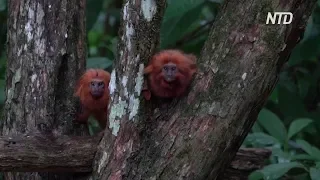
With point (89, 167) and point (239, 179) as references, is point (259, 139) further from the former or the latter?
point (89, 167)

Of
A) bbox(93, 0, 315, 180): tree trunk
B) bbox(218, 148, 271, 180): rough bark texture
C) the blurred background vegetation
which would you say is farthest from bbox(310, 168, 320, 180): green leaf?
bbox(93, 0, 315, 180): tree trunk

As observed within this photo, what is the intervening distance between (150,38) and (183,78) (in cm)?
19

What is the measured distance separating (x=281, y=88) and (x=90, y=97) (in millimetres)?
1673

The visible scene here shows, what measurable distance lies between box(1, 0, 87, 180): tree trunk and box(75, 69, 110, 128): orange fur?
0.17 feet

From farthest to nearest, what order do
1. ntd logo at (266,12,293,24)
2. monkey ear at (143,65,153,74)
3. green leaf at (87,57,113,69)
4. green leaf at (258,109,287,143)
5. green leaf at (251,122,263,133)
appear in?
green leaf at (251,122,263,133) < green leaf at (87,57,113,69) < green leaf at (258,109,287,143) < monkey ear at (143,65,153,74) < ntd logo at (266,12,293,24)

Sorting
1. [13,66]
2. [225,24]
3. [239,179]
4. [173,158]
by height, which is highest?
[225,24]

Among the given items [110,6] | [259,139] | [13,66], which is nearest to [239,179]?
[259,139]

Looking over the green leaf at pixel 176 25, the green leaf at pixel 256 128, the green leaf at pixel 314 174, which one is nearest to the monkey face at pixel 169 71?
the green leaf at pixel 314 174

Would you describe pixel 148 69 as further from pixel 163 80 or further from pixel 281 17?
pixel 281 17

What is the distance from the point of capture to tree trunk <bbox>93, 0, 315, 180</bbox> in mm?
2375

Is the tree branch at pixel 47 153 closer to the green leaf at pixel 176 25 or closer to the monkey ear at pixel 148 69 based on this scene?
the monkey ear at pixel 148 69

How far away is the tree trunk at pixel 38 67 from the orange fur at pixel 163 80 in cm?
51

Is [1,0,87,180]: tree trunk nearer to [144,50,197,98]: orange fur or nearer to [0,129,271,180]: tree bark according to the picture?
[0,129,271,180]: tree bark

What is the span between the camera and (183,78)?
2.48 metres
